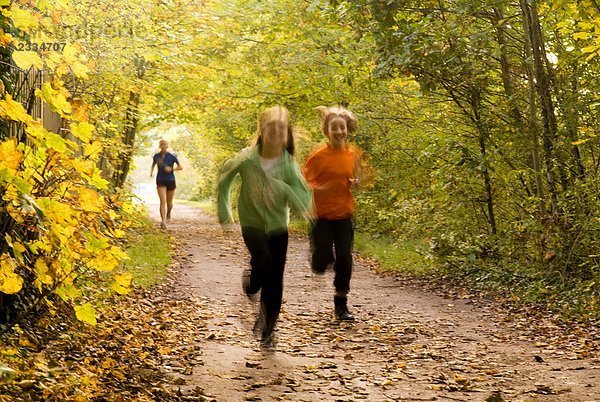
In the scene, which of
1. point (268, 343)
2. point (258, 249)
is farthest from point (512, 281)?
point (258, 249)

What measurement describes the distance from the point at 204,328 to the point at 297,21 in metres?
10.5

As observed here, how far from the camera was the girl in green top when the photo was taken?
6566 millimetres

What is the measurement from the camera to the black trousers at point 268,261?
6625 mm

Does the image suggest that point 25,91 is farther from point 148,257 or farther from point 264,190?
point 148,257

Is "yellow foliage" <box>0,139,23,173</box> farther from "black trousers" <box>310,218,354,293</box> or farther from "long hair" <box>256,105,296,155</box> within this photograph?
"black trousers" <box>310,218,354,293</box>

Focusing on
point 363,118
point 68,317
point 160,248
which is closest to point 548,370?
point 68,317

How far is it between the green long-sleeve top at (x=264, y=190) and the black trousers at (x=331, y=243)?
4.42ft

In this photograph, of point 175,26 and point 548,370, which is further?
point 175,26

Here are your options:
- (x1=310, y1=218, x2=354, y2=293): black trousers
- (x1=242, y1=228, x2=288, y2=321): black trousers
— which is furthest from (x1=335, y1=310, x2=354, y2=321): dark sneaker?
(x1=242, y1=228, x2=288, y2=321): black trousers

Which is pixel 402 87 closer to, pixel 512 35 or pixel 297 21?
pixel 297 21

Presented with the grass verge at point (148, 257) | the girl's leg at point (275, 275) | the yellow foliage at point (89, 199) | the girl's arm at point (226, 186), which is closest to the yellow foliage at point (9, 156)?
the yellow foliage at point (89, 199)

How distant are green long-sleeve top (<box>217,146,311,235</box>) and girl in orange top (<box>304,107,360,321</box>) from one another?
1.23 metres

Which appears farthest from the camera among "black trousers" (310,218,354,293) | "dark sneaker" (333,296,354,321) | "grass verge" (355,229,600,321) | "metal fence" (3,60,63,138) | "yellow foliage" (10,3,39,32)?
"grass verge" (355,229,600,321)

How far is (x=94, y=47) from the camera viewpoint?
9.38 m
